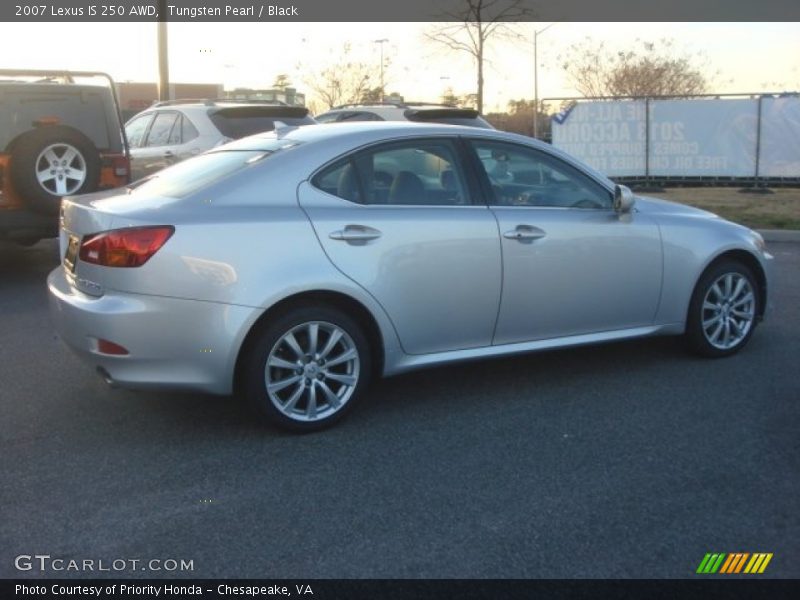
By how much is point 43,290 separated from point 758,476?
22.0 ft

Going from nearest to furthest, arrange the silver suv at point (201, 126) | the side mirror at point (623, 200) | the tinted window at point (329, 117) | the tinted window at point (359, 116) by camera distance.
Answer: the side mirror at point (623, 200) < the silver suv at point (201, 126) < the tinted window at point (359, 116) < the tinted window at point (329, 117)

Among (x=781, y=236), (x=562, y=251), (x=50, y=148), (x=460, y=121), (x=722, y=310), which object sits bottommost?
(x=781, y=236)

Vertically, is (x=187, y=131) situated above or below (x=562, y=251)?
above

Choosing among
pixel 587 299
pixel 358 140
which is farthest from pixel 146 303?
pixel 587 299

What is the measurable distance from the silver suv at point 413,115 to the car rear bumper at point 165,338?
643cm

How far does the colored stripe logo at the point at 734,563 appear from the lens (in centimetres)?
341

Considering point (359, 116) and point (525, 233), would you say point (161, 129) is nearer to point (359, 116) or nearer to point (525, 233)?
point (359, 116)

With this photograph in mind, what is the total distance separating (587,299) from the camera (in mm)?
5535

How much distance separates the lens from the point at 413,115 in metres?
11.7

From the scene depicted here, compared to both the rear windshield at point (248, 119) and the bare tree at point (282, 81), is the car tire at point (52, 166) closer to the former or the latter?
the rear windshield at point (248, 119)

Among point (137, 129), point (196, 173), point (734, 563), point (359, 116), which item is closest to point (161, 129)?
point (137, 129)

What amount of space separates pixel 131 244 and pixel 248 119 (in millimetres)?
6555

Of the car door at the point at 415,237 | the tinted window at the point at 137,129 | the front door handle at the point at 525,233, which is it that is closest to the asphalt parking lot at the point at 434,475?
the car door at the point at 415,237

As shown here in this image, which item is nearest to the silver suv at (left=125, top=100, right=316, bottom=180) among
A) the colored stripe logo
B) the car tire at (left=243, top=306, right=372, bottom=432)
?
the car tire at (left=243, top=306, right=372, bottom=432)
